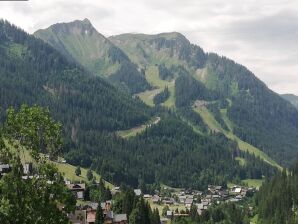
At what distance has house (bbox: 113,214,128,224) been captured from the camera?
141688 mm

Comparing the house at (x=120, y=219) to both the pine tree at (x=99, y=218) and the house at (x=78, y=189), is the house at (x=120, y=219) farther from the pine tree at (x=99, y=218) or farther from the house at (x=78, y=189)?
the house at (x=78, y=189)

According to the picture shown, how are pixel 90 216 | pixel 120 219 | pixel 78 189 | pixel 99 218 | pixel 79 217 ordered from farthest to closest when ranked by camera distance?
pixel 78 189
pixel 120 219
pixel 90 216
pixel 79 217
pixel 99 218

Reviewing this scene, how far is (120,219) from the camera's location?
143125mm

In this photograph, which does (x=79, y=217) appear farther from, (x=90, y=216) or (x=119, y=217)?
(x=119, y=217)

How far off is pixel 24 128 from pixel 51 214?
714 cm

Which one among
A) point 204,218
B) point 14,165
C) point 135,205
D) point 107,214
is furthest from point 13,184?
point 204,218

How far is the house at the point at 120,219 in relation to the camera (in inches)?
5578

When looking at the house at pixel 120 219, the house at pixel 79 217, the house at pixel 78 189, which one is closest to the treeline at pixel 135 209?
the house at pixel 120 219

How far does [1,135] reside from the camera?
40.2m

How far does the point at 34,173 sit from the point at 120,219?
104 m

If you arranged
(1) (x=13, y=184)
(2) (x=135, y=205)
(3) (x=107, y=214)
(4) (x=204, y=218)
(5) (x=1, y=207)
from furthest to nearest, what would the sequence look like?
(4) (x=204, y=218) → (2) (x=135, y=205) → (3) (x=107, y=214) → (1) (x=13, y=184) → (5) (x=1, y=207)

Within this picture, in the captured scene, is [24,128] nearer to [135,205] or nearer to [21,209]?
[21,209]

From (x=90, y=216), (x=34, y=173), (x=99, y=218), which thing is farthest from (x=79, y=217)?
(x=34, y=173)

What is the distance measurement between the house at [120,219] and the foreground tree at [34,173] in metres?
102
